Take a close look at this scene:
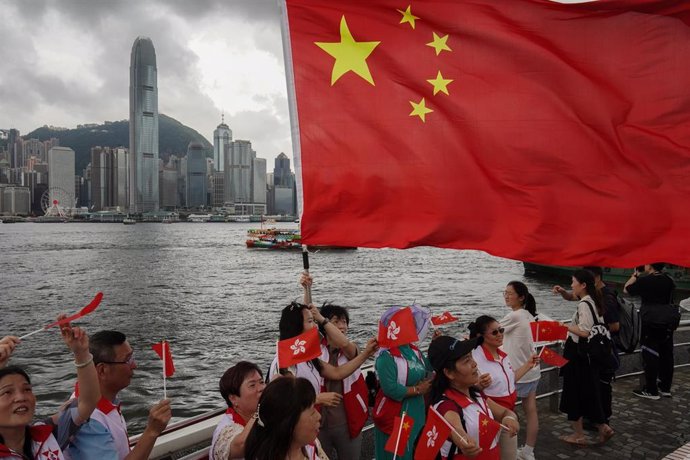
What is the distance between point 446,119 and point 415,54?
636mm

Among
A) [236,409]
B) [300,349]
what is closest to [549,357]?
[300,349]

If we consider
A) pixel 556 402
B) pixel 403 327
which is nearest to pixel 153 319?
pixel 556 402

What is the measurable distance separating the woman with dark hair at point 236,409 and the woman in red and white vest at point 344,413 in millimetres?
1138

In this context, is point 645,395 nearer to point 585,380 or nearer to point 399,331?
point 585,380

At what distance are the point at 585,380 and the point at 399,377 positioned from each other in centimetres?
302

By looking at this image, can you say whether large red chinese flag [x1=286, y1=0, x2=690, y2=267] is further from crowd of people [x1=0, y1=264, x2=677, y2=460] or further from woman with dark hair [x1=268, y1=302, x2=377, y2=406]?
crowd of people [x1=0, y1=264, x2=677, y2=460]

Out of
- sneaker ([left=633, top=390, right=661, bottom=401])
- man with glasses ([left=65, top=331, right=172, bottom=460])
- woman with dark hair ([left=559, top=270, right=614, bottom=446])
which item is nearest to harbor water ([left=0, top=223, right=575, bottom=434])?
sneaker ([left=633, top=390, right=661, bottom=401])

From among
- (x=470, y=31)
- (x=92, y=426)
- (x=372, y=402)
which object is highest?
(x=470, y=31)

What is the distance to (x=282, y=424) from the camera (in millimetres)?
2783

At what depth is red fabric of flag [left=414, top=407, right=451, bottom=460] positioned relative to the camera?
340 centimetres

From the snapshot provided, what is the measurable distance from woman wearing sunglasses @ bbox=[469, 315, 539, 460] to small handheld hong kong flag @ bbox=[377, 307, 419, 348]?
110cm

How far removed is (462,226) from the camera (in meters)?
4.52

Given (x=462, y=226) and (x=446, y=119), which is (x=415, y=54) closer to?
(x=446, y=119)

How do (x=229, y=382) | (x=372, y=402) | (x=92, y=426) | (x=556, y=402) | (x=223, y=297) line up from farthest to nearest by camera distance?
(x=223, y=297) → (x=556, y=402) → (x=372, y=402) → (x=229, y=382) → (x=92, y=426)
